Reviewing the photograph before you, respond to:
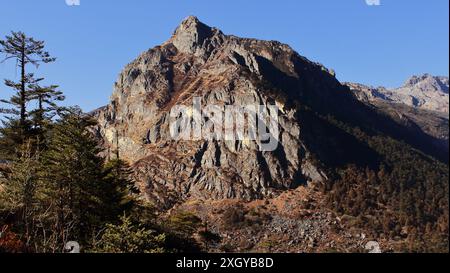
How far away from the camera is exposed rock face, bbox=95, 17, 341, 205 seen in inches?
5891

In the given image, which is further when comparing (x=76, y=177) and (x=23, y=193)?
(x=76, y=177)

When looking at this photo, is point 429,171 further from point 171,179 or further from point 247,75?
point 171,179

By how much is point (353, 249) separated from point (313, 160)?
4557 cm

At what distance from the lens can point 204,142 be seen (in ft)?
521

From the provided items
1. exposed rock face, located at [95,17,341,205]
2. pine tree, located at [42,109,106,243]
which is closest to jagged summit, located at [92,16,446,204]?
exposed rock face, located at [95,17,341,205]

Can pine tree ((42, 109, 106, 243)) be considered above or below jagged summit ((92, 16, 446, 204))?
below

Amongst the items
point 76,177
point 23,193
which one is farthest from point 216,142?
point 23,193

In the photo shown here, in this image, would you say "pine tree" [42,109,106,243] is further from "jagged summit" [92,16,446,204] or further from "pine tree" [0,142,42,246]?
"jagged summit" [92,16,446,204]

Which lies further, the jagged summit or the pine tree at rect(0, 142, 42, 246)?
the jagged summit

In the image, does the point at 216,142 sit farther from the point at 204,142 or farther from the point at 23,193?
the point at 23,193

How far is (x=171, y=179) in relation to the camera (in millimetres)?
153500

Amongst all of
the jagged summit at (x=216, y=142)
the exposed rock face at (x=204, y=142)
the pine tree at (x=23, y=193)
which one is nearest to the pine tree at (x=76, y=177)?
the pine tree at (x=23, y=193)

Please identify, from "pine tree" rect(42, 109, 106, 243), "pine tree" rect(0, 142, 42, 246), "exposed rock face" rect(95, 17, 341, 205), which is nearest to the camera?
"pine tree" rect(0, 142, 42, 246)
